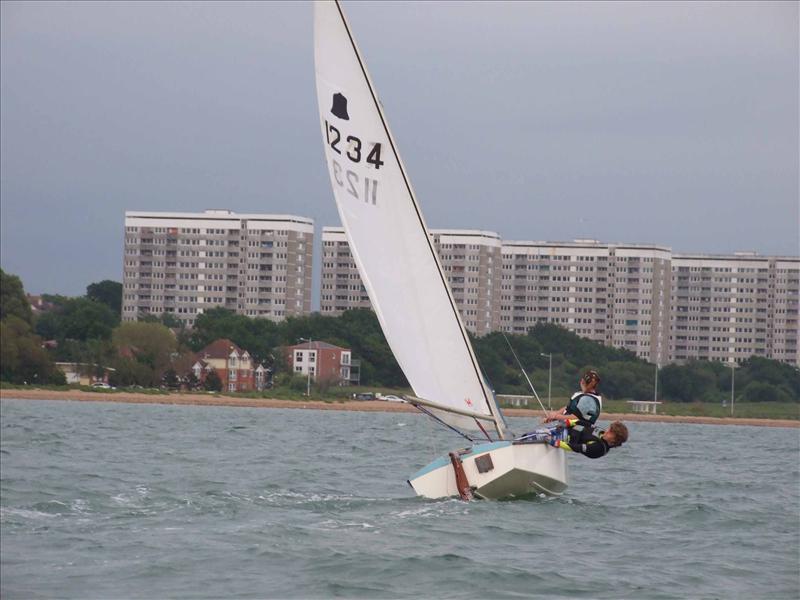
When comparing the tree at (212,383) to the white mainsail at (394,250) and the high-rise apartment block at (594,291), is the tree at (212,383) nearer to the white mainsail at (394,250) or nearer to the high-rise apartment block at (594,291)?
the high-rise apartment block at (594,291)

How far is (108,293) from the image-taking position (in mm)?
148125

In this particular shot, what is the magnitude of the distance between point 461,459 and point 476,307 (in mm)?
125835

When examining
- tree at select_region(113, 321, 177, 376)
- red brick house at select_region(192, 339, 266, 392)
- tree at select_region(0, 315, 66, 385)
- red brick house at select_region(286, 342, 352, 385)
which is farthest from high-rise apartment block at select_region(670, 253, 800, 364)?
tree at select_region(0, 315, 66, 385)

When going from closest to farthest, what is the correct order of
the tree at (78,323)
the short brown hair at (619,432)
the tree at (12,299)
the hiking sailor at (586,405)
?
the short brown hair at (619,432) → the hiking sailor at (586,405) → the tree at (12,299) → the tree at (78,323)

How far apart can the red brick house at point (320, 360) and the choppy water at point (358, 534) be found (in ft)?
226

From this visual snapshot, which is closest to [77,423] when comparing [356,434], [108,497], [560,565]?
[356,434]

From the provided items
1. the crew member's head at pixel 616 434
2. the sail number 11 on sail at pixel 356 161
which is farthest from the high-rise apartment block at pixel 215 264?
the crew member's head at pixel 616 434

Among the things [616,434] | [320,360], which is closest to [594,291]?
[320,360]

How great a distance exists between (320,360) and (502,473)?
8070 centimetres

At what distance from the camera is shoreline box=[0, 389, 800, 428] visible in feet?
240

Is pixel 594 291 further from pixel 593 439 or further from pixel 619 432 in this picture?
pixel 619 432

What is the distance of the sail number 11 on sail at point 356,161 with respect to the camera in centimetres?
1797

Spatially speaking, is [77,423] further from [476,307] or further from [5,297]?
[476,307]

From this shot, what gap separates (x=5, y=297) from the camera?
280 feet
